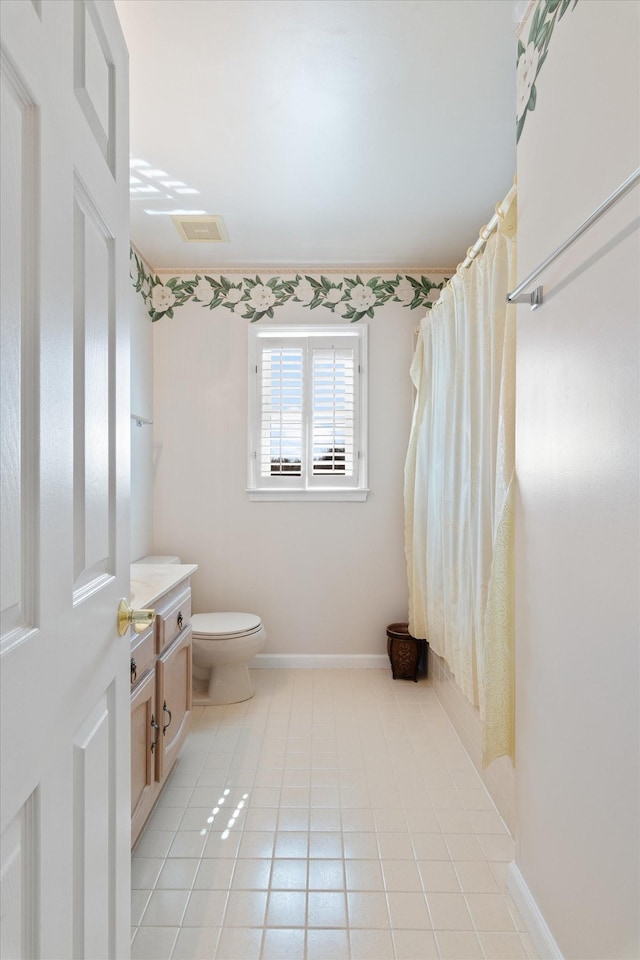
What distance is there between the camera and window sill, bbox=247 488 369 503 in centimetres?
355

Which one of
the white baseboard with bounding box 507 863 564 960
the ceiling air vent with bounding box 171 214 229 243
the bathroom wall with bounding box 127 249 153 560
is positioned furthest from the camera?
the bathroom wall with bounding box 127 249 153 560

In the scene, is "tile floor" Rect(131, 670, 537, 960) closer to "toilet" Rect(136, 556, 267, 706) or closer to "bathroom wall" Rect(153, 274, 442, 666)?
"toilet" Rect(136, 556, 267, 706)

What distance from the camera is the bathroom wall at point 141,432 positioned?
3163 mm

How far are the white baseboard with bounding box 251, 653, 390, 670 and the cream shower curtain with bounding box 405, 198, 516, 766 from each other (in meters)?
0.44

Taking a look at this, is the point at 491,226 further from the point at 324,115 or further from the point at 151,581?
the point at 151,581

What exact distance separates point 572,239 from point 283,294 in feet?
8.46

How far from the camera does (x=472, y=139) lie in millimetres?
2193

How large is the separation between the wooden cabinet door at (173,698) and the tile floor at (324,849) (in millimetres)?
190

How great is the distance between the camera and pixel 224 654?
2.92 meters

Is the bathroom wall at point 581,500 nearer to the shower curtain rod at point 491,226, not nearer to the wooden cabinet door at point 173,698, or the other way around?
the shower curtain rod at point 491,226

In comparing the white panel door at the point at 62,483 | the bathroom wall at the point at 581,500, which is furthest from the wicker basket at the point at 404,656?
the white panel door at the point at 62,483

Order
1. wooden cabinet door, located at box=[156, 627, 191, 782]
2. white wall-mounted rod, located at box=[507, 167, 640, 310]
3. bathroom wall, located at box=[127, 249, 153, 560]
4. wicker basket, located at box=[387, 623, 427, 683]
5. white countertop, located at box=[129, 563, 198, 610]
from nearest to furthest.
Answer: white wall-mounted rod, located at box=[507, 167, 640, 310], white countertop, located at box=[129, 563, 198, 610], wooden cabinet door, located at box=[156, 627, 191, 782], bathroom wall, located at box=[127, 249, 153, 560], wicker basket, located at box=[387, 623, 427, 683]

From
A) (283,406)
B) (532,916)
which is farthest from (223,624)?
(532,916)

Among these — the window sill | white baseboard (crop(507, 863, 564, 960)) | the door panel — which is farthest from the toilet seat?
the door panel
